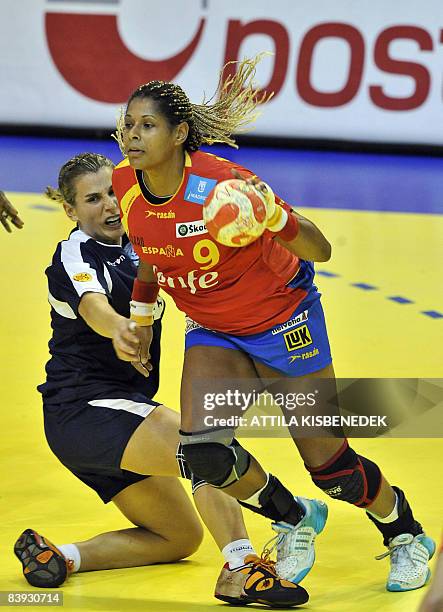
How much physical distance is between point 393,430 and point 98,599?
7.40ft

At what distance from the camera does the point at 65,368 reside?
4.95 meters

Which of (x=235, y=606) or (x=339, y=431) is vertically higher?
(x=339, y=431)

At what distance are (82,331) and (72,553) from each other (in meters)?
0.87

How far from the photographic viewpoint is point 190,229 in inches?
178

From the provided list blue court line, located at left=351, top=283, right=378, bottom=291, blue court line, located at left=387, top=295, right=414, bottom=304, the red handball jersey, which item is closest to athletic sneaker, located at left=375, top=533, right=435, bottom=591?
the red handball jersey

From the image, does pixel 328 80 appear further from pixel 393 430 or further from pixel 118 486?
pixel 118 486

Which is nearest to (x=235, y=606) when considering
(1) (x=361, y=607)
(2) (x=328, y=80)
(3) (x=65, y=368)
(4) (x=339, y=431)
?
(1) (x=361, y=607)

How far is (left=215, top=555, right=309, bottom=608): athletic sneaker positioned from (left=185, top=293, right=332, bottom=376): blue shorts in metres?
Answer: 0.73

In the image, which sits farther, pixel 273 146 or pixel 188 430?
pixel 273 146

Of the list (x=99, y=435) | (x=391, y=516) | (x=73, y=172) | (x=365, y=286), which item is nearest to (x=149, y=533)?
(x=99, y=435)

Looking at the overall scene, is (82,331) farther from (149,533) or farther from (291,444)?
(291,444)

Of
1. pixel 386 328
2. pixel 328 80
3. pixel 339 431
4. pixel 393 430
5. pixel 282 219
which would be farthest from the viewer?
pixel 328 80

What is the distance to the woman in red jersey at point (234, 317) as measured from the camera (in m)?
4.50

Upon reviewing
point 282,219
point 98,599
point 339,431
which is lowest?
point 98,599
